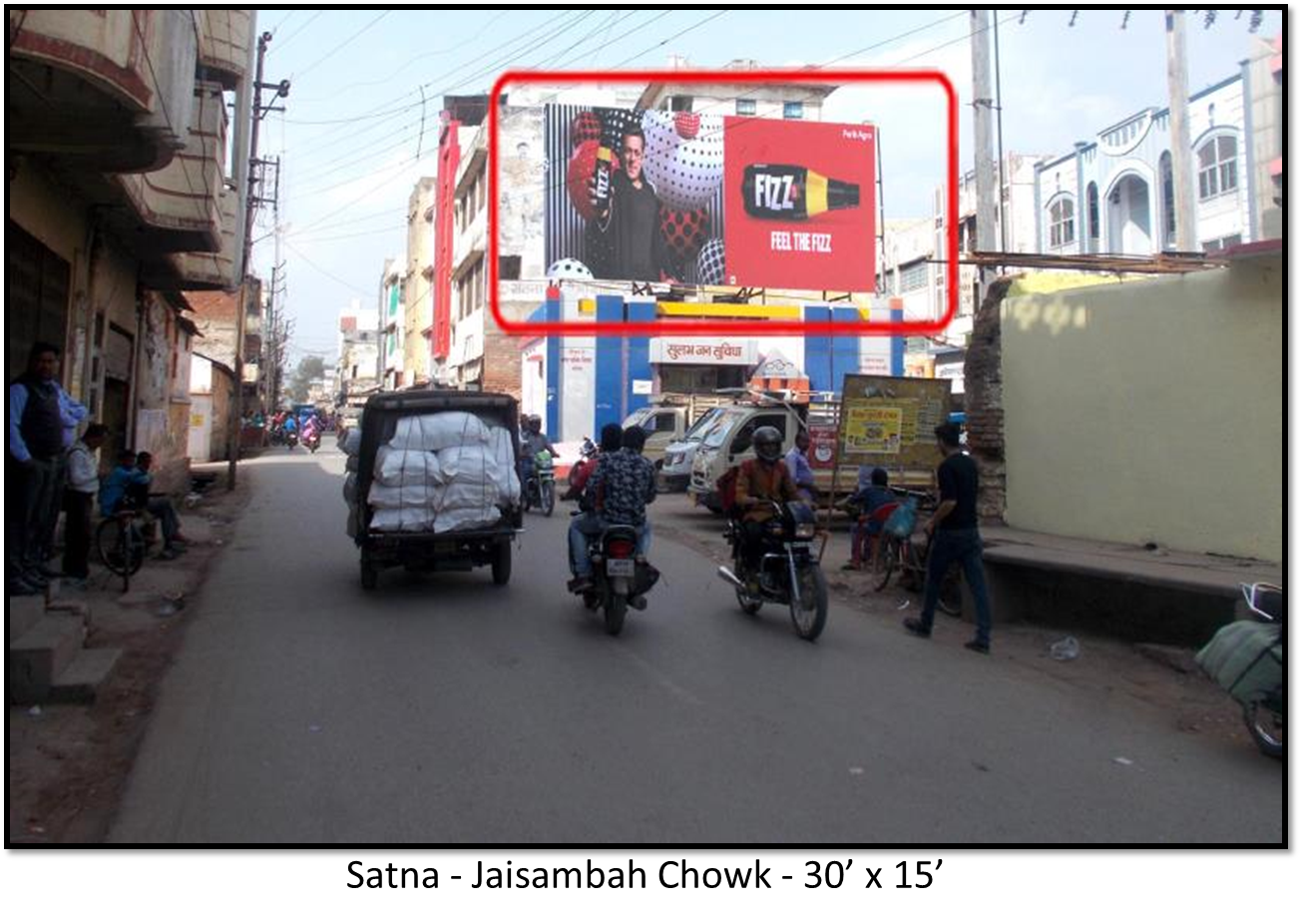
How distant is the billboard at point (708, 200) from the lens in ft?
65.1

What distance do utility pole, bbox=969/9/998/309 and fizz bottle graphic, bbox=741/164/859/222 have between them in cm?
524

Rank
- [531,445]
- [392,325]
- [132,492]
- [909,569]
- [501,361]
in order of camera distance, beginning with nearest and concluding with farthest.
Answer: [909,569], [132,492], [531,445], [501,361], [392,325]

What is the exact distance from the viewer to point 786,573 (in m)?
7.91

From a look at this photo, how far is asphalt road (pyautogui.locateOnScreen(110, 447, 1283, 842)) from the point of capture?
407 cm

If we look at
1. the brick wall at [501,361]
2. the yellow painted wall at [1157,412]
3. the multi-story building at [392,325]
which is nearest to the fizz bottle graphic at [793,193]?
the yellow painted wall at [1157,412]

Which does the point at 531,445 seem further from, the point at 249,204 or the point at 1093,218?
the point at 1093,218

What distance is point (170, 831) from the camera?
13.1ft

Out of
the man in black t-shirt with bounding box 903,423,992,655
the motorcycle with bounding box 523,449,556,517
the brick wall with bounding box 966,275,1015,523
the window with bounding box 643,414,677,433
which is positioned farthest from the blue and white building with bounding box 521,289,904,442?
the man in black t-shirt with bounding box 903,423,992,655

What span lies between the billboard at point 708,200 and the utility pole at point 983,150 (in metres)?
4.56

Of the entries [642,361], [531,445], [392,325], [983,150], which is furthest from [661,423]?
[392,325]

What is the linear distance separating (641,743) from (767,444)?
3420mm

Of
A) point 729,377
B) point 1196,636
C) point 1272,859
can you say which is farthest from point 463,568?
point 729,377

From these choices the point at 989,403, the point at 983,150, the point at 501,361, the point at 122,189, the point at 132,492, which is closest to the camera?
the point at 132,492

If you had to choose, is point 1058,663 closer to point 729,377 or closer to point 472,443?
point 472,443
